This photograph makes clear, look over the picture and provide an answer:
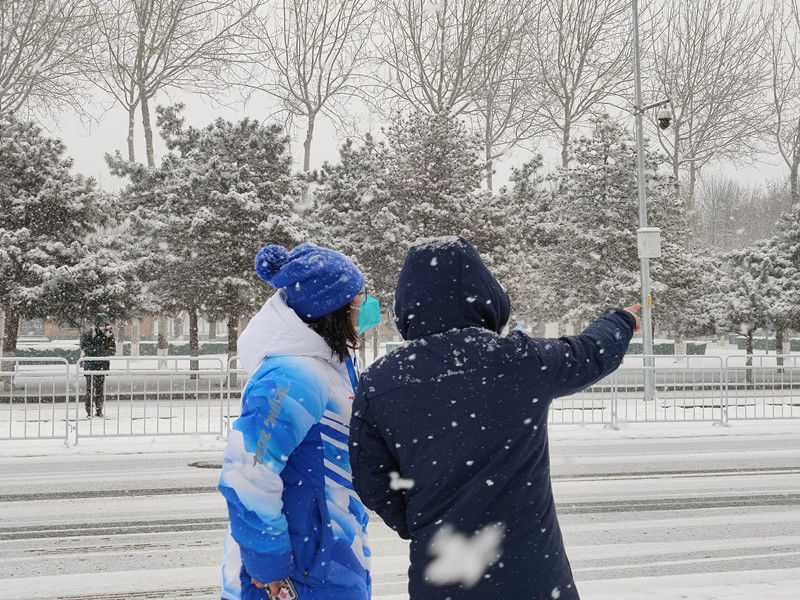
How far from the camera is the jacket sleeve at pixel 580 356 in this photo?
2.28m

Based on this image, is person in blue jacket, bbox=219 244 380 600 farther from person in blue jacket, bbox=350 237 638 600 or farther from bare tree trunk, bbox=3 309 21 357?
bare tree trunk, bbox=3 309 21 357

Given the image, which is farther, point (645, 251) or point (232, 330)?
point (232, 330)

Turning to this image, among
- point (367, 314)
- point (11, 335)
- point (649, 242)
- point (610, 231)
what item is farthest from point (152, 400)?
point (610, 231)

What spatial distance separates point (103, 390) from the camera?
13.2m

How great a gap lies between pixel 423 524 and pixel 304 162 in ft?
105

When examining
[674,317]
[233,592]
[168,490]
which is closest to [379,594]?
[233,592]

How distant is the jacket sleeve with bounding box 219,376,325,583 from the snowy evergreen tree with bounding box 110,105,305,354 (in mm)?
21294

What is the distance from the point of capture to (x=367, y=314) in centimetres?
274

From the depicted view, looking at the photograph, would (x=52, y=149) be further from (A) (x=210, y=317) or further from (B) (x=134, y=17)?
(B) (x=134, y=17)

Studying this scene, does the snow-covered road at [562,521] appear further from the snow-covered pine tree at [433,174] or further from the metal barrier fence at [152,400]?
the snow-covered pine tree at [433,174]

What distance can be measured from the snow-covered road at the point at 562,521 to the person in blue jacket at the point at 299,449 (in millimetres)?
2825

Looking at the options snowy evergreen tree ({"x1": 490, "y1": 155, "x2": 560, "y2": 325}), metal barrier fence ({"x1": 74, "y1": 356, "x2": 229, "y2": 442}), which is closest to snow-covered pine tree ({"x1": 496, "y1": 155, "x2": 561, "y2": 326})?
snowy evergreen tree ({"x1": 490, "y1": 155, "x2": 560, "y2": 325})

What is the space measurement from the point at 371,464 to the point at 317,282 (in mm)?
636

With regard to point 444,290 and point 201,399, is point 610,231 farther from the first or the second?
point 444,290
